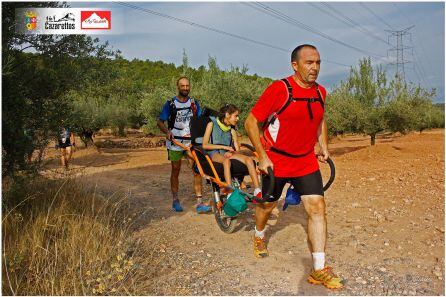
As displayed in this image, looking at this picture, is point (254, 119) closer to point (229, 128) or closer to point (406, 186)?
point (229, 128)

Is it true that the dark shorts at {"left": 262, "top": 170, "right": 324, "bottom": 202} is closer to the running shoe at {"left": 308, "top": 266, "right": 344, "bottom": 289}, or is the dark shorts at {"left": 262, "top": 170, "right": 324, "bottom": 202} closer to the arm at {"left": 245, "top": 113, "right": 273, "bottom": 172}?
the arm at {"left": 245, "top": 113, "right": 273, "bottom": 172}

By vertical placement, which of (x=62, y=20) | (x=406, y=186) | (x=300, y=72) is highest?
(x=62, y=20)

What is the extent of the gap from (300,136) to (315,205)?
68cm

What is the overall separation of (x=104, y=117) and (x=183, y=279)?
2320 centimetres

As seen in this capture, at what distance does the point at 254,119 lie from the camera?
4168mm

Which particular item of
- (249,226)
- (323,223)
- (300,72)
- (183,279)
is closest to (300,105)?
(300,72)

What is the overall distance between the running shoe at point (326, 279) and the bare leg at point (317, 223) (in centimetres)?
19

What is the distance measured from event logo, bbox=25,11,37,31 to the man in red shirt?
9.21 feet

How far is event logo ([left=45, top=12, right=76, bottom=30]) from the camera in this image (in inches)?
210

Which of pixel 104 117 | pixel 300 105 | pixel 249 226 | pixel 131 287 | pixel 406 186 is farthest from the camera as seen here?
pixel 104 117

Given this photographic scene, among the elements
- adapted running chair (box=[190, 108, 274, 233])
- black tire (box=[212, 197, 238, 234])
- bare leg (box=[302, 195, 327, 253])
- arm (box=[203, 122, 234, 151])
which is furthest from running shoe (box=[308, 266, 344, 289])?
arm (box=[203, 122, 234, 151])

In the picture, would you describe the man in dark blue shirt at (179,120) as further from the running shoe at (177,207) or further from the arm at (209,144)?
the arm at (209,144)

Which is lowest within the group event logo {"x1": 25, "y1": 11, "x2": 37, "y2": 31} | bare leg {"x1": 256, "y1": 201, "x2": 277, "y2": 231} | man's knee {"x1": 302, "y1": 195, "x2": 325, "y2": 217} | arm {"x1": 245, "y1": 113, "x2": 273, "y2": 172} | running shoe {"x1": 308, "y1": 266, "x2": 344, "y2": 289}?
Answer: running shoe {"x1": 308, "y1": 266, "x2": 344, "y2": 289}

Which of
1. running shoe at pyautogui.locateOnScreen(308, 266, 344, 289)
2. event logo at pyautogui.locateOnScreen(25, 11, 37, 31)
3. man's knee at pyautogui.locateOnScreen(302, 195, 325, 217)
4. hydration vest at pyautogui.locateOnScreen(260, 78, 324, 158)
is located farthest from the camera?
event logo at pyautogui.locateOnScreen(25, 11, 37, 31)
